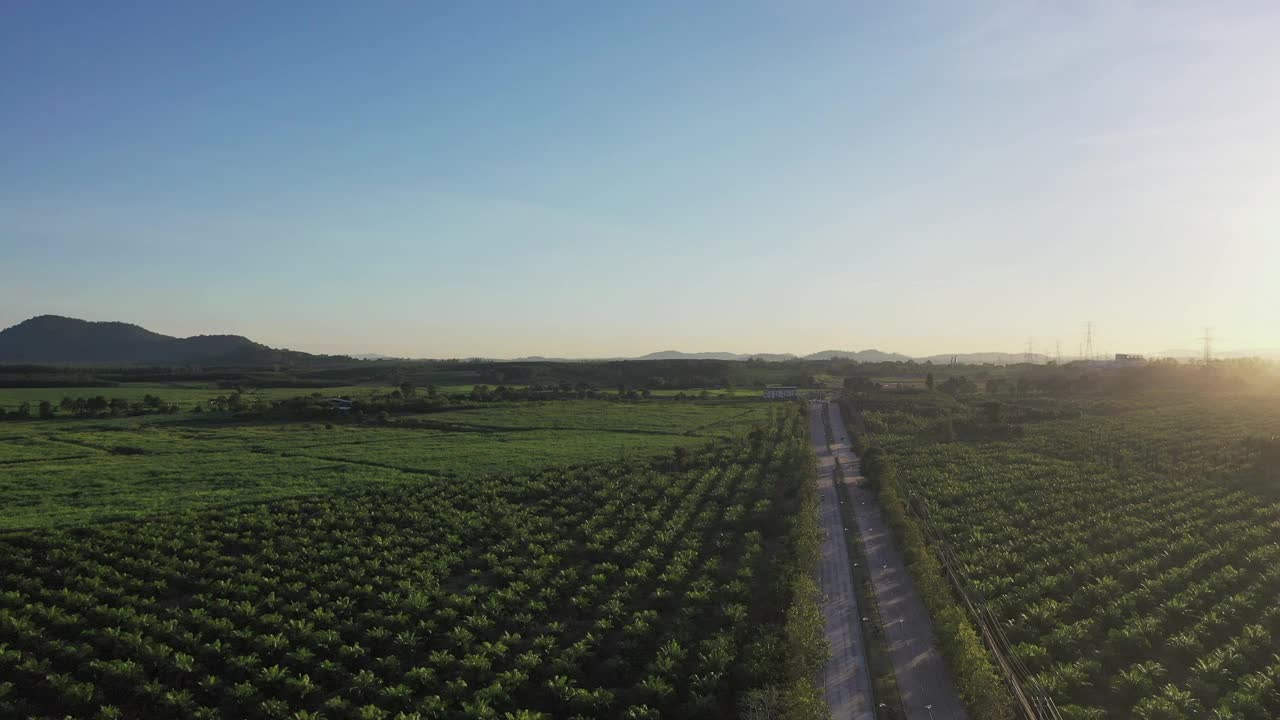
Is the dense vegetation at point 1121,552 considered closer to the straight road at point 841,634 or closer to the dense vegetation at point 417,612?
the straight road at point 841,634

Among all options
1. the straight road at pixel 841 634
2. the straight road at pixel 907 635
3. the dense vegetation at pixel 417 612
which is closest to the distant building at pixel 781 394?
the straight road at pixel 841 634

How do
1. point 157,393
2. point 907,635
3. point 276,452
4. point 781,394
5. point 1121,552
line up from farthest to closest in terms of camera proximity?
1. point 781,394
2. point 157,393
3. point 276,452
4. point 1121,552
5. point 907,635

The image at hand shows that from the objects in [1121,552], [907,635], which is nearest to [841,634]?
[907,635]

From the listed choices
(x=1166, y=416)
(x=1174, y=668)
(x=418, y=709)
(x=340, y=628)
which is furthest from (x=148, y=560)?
(x=1166, y=416)

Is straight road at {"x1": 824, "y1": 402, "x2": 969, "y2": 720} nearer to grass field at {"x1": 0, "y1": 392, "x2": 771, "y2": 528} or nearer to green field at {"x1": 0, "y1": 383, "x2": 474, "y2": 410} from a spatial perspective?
grass field at {"x1": 0, "y1": 392, "x2": 771, "y2": 528}

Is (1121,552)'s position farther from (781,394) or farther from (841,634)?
(781,394)
